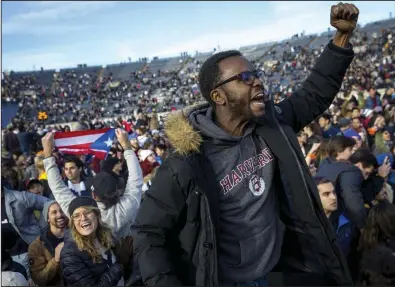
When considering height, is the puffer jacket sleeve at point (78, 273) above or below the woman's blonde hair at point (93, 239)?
below

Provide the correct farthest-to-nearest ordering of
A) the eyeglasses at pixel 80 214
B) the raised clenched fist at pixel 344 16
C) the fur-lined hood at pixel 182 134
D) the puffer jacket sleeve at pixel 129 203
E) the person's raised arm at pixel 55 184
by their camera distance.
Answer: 1. the person's raised arm at pixel 55 184
2. the puffer jacket sleeve at pixel 129 203
3. the eyeglasses at pixel 80 214
4. the raised clenched fist at pixel 344 16
5. the fur-lined hood at pixel 182 134

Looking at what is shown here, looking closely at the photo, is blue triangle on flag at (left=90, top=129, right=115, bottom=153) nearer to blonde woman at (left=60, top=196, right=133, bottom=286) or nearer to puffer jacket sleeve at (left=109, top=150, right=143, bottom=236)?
puffer jacket sleeve at (left=109, top=150, right=143, bottom=236)

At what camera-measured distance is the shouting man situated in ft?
6.44

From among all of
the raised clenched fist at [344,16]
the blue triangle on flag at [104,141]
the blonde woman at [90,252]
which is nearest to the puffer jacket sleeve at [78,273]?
the blonde woman at [90,252]

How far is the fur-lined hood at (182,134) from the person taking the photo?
2.03m

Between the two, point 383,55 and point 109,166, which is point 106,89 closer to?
point 383,55

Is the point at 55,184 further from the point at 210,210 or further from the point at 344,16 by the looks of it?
the point at 344,16

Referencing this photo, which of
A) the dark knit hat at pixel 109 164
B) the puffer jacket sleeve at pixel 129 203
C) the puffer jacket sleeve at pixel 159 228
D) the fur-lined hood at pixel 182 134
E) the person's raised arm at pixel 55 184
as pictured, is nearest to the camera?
the puffer jacket sleeve at pixel 159 228

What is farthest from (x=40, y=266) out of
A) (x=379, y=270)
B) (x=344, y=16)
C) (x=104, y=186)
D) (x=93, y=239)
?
(x=344, y=16)

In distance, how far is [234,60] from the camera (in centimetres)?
218

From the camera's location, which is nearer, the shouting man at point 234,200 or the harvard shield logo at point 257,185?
the shouting man at point 234,200

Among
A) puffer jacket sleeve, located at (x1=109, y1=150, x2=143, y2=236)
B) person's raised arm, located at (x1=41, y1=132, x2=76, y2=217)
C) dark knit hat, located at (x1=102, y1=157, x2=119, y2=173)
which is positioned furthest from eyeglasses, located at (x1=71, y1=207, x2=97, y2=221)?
dark knit hat, located at (x1=102, y1=157, x2=119, y2=173)

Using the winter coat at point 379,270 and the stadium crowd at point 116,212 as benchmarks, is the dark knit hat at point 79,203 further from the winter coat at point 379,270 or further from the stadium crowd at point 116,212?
the winter coat at point 379,270

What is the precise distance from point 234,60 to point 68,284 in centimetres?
190
